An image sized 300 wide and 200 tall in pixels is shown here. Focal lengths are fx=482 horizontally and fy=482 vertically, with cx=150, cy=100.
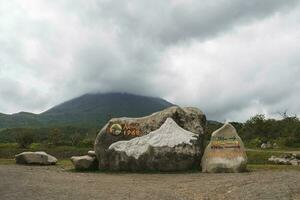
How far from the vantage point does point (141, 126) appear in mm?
28203

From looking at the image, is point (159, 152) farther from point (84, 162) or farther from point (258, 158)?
point (258, 158)

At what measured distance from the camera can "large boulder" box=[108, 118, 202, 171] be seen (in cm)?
2612

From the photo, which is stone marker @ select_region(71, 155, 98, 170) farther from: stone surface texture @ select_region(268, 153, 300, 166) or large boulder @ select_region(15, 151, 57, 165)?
stone surface texture @ select_region(268, 153, 300, 166)

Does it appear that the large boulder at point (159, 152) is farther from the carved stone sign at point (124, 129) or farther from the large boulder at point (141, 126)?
the carved stone sign at point (124, 129)

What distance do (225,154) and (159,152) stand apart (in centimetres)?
356

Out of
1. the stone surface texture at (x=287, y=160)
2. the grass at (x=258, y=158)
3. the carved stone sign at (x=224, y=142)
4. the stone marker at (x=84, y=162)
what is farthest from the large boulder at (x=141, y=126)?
the grass at (x=258, y=158)

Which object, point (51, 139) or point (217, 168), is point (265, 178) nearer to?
point (217, 168)

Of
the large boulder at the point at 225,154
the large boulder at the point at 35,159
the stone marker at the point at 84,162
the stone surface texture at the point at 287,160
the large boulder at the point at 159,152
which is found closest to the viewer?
the large boulder at the point at 225,154

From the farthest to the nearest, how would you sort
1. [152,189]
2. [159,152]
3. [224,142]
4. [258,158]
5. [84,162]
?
[258,158]
[84,162]
[159,152]
[224,142]
[152,189]

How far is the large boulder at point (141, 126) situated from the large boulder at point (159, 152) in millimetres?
659

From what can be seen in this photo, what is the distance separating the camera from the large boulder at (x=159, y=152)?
26.1m

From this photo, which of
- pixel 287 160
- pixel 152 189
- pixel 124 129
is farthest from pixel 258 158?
pixel 152 189

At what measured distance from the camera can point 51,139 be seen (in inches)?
2842

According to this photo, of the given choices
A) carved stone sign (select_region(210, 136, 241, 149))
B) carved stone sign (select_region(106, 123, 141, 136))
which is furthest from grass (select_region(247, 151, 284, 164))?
carved stone sign (select_region(106, 123, 141, 136))
